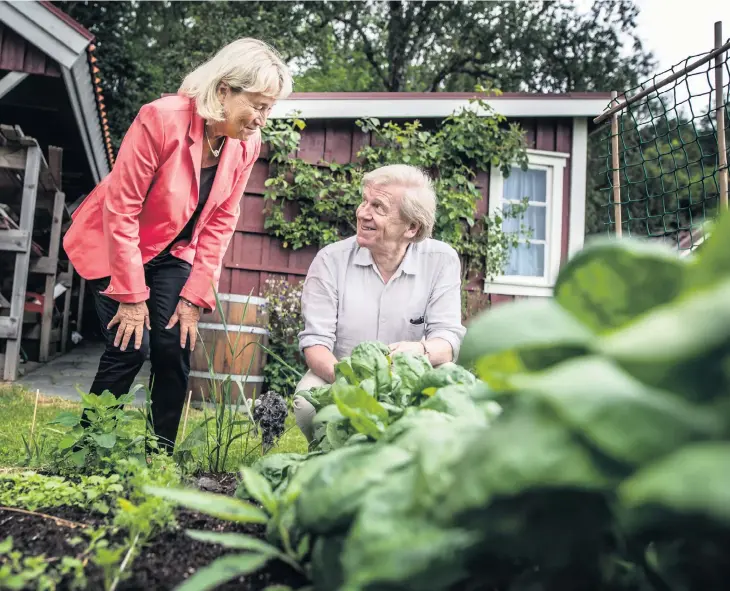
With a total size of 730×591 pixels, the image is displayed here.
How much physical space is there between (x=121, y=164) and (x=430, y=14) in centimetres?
1741

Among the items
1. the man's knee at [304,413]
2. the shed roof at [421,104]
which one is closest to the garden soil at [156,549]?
the man's knee at [304,413]

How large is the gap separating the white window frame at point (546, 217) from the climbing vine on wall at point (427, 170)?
0.48 ft

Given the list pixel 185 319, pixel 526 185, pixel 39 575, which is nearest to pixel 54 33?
pixel 185 319

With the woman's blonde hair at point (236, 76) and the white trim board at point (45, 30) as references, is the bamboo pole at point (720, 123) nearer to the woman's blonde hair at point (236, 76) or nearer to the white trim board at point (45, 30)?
the woman's blonde hair at point (236, 76)

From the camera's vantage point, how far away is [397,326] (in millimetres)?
2584

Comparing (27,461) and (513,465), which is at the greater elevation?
(513,465)

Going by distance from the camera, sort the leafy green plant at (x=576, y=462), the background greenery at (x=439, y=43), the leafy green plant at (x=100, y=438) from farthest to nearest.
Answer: the background greenery at (x=439, y=43), the leafy green plant at (x=100, y=438), the leafy green plant at (x=576, y=462)

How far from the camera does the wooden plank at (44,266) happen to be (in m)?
6.35

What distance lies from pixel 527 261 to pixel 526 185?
81 centimetres

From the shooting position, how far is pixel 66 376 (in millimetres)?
5828

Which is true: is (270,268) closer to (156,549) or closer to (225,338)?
(225,338)

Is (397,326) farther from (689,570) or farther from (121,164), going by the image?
(689,570)

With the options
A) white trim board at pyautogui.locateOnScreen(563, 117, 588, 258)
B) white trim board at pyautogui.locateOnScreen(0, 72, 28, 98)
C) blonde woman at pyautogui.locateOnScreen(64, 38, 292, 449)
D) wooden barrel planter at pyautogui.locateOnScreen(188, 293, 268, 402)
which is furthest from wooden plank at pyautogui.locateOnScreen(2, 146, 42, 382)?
white trim board at pyautogui.locateOnScreen(563, 117, 588, 258)

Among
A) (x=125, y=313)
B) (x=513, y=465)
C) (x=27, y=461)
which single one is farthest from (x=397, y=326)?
(x=513, y=465)
